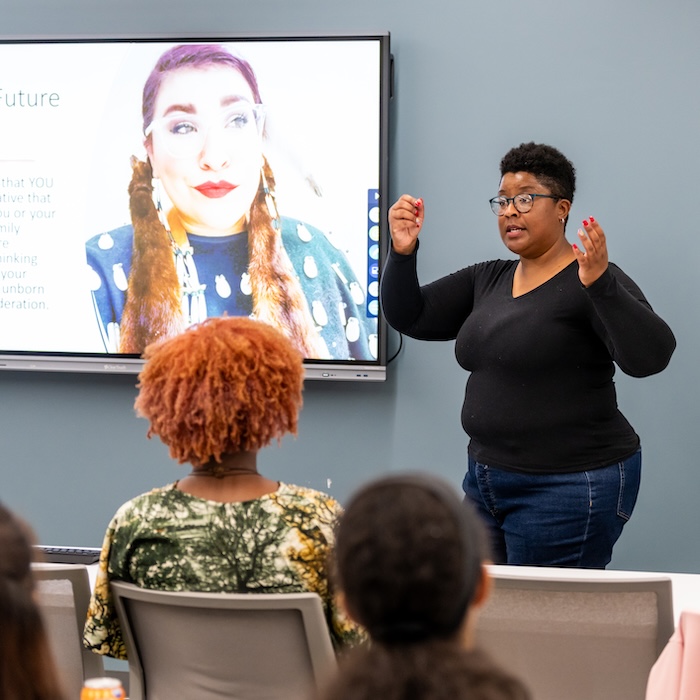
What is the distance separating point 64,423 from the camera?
3.64 m

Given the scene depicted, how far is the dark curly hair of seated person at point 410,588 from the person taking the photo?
773 millimetres

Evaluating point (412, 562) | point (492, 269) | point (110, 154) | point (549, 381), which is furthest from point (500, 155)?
point (412, 562)

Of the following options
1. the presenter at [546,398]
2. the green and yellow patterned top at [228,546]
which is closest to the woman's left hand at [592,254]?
the presenter at [546,398]

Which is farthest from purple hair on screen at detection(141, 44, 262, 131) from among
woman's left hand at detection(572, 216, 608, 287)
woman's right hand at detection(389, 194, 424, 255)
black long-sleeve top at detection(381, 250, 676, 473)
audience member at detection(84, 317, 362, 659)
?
audience member at detection(84, 317, 362, 659)

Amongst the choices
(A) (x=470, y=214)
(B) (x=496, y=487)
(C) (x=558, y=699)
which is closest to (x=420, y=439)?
(A) (x=470, y=214)

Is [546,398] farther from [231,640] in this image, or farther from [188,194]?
[188,194]

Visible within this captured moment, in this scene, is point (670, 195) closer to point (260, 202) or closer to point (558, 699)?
point (260, 202)

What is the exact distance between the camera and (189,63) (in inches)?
134

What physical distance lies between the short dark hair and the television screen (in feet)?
3.01

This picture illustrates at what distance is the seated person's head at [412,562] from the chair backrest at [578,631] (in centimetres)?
70

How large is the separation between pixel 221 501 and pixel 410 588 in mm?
715

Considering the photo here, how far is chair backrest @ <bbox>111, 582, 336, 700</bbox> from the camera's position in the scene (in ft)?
4.45

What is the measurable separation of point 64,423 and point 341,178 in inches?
54.1

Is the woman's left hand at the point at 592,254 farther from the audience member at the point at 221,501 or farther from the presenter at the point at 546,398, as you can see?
the audience member at the point at 221,501
